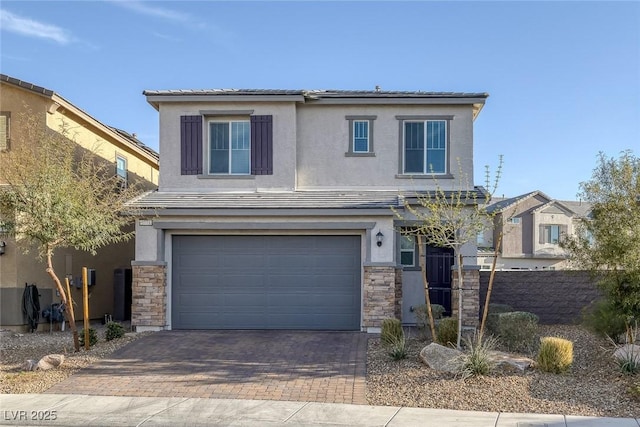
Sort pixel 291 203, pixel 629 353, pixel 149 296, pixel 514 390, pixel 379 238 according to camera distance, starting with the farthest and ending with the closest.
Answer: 1. pixel 291 203
2. pixel 149 296
3. pixel 379 238
4. pixel 629 353
5. pixel 514 390

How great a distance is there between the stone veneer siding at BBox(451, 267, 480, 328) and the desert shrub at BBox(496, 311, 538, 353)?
2010 mm

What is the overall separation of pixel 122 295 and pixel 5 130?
A: 553cm

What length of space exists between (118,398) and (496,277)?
1064 cm

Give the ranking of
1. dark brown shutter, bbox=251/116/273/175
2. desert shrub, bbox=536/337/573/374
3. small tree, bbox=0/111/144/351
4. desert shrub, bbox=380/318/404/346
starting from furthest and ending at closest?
dark brown shutter, bbox=251/116/273/175 → desert shrub, bbox=380/318/404/346 → small tree, bbox=0/111/144/351 → desert shrub, bbox=536/337/573/374

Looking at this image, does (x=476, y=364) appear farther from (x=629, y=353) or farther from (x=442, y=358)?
(x=629, y=353)

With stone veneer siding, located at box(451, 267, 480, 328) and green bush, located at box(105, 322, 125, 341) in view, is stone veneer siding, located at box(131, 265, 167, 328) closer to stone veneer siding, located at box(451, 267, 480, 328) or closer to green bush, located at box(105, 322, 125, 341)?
green bush, located at box(105, 322, 125, 341)

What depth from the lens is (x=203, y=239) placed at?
555 inches

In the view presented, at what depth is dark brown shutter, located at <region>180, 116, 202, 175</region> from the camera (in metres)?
15.1

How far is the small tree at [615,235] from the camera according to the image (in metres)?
10.0

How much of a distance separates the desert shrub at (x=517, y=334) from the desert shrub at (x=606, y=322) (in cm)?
112

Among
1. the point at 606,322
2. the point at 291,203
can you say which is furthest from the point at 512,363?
the point at 291,203

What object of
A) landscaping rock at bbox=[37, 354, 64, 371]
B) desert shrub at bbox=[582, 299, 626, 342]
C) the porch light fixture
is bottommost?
landscaping rock at bbox=[37, 354, 64, 371]

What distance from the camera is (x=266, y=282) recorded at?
1388cm

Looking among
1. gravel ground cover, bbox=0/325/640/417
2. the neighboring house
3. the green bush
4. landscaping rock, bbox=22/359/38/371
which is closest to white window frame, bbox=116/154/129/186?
the neighboring house
